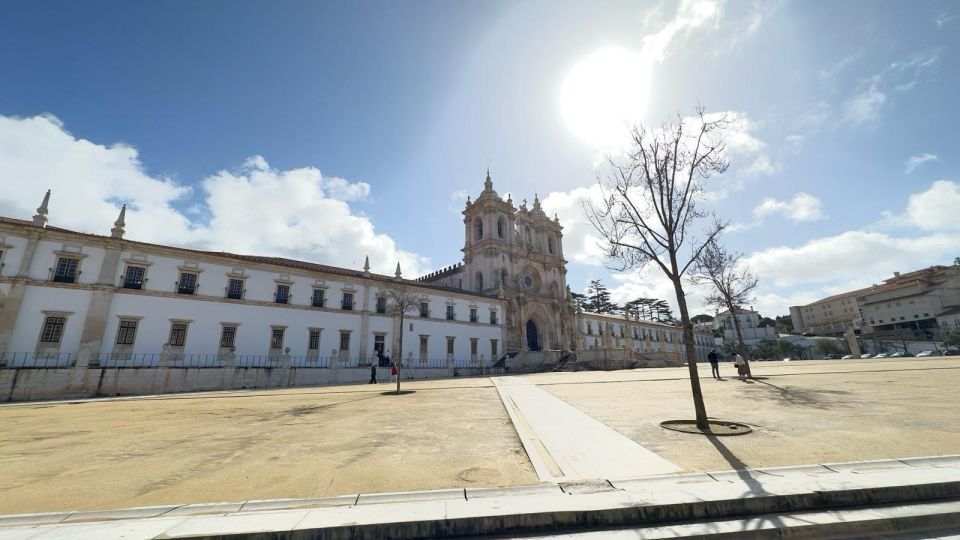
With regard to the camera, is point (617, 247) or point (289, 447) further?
point (617, 247)

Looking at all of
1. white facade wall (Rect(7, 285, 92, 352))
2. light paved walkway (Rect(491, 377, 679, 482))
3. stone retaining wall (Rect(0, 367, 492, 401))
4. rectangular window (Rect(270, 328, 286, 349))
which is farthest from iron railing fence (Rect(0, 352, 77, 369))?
light paved walkway (Rect(491, 377, 679, 482))

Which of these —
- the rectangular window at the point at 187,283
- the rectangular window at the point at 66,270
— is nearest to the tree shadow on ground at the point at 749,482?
the rectangular window at the point at 187,283

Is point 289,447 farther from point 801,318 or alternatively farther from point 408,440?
point 801,318

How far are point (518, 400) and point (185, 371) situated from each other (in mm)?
22091

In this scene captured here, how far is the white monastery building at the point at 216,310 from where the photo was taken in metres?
21.8

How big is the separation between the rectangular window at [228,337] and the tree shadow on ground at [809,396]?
3127 centimetres

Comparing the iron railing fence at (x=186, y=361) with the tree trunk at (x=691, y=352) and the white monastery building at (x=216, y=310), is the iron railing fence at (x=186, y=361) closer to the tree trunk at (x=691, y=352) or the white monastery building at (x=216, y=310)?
the white monastery building at (x=216, y=310)

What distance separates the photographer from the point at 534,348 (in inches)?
1933

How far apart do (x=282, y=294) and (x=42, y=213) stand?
14.2 meters

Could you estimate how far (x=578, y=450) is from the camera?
6.15 meters

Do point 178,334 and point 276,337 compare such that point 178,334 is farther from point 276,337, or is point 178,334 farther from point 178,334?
point 276,337

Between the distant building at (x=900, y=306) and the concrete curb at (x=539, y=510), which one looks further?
the distant building at (x=900, y=306)

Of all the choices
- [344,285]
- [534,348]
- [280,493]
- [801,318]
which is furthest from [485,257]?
[801,318]

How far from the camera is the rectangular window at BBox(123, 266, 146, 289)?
963 inches
